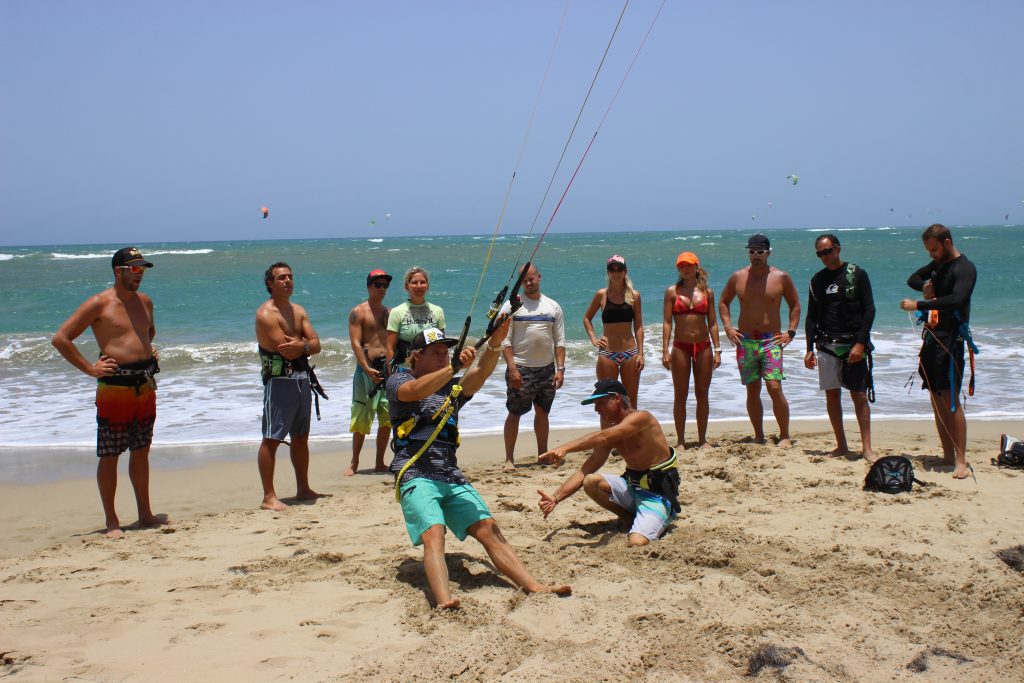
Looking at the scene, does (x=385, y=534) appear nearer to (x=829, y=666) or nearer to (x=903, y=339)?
(x=829, y=666)

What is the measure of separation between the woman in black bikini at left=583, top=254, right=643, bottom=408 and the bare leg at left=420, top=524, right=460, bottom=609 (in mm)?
3256

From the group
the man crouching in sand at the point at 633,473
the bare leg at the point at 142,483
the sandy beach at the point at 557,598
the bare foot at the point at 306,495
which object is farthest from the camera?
the bare foot at the point at 306,495

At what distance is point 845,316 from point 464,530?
140 inches

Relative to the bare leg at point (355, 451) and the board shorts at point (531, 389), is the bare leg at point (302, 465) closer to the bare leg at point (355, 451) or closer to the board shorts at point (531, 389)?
the bare leg at point (355, 451)

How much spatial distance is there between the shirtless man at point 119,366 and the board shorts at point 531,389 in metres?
2.68

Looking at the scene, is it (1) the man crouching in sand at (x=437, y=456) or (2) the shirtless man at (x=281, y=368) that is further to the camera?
(2) the shirtless man at (x=281, y=368)

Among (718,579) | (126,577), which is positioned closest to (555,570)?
(718,579)

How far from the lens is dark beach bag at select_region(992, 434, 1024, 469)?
611 centimetres

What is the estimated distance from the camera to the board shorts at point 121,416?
17.5 feet

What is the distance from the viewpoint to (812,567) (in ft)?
14.2

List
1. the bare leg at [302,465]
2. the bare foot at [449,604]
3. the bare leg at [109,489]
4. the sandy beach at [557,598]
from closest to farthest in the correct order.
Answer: the sandy beach at [557,598] < the bare foot at [449,604] < the bare leg at [109,489] < the bare leg at [302,465]

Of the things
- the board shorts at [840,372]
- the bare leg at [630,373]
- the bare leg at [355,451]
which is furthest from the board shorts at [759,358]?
the bare leg at [355,451]

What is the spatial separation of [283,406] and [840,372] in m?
3.94

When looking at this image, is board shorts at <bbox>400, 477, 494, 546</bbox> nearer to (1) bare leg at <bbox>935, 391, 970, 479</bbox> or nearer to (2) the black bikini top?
(2) the black bikini top
